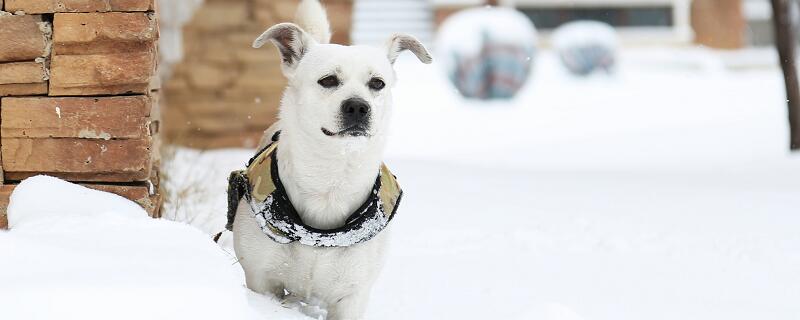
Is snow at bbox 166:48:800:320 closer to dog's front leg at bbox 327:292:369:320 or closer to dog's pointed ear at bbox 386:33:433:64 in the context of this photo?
dog's front leg at bbox 327:292:369:320

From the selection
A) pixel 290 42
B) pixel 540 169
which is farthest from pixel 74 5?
pixel 540 169

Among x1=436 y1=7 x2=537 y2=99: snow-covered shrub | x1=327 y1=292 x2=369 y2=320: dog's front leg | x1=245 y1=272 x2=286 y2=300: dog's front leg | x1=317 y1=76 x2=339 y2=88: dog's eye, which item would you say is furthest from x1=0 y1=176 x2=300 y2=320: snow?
x1=436 y1=7 x2=537 y2=99: snow-covered shrub

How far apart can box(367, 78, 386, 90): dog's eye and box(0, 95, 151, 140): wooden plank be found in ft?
2.68

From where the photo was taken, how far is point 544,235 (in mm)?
4938

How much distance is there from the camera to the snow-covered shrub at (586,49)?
17.6 m

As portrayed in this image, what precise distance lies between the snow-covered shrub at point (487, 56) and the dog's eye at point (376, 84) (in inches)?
449

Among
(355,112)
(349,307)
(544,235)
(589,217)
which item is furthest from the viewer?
(589,217)

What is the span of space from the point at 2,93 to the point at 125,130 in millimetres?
444

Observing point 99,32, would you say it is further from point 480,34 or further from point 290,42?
point 480,34

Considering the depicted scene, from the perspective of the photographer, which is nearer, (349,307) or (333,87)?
(333,87)

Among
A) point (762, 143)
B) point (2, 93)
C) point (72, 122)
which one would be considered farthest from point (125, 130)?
point (762, 143)

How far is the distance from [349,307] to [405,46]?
1006 millimetres

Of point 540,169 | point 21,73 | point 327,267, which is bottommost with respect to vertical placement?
point 540,169

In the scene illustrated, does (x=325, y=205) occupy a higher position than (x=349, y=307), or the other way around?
(x=325, y=205)
